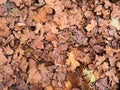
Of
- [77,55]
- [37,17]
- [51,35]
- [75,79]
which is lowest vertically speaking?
[75,79]

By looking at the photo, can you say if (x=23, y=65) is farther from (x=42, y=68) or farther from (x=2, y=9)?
(x=2, y=9)

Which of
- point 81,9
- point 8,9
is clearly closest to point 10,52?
point 8,9

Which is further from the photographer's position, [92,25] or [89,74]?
[92,25]

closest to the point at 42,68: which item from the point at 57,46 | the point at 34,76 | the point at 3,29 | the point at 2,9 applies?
the point at 34,76

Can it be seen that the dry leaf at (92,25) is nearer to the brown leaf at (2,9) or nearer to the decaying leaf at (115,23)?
the decaying leaf at (115,23)

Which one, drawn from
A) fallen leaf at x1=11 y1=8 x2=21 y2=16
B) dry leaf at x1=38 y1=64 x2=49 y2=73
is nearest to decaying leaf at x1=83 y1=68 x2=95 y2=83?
dry leaf at x1=38 y1=64 x2=49 y2=73

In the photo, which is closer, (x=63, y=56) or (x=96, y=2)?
(x=63, y=56)

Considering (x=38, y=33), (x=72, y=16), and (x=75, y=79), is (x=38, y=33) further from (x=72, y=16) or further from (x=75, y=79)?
(x=75, y=79)

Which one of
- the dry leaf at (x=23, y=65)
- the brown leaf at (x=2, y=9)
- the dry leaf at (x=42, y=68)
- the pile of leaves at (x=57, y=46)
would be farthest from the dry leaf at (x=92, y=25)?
the brown leaf at (x=2, y=9)
